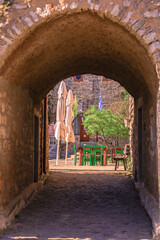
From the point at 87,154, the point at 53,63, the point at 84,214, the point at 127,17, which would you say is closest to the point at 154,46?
the point at 127,17

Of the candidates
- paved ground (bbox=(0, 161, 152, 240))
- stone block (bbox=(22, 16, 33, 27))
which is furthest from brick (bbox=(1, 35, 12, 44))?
paved ground (bbox=(0, 161, 152, 240))

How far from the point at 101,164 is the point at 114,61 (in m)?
7.53

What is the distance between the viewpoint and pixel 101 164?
42.7 ft

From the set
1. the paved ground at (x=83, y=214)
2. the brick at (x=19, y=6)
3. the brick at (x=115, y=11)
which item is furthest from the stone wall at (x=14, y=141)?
the brick at (x=115, y=11)

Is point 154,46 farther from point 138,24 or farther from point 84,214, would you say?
point 84,214

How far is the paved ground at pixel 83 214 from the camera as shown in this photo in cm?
396

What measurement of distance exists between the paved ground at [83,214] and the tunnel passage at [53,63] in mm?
455

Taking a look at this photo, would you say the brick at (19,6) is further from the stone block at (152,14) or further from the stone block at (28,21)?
the stone block at (152,14)

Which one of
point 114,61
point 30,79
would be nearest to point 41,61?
point 30,79

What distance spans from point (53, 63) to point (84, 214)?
9.29ft

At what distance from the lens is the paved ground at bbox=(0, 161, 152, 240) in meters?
3.96

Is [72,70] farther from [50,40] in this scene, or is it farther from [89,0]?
[89,0]

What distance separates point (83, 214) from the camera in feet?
16.5

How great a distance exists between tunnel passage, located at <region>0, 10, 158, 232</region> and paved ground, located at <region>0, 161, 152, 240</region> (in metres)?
0.45
